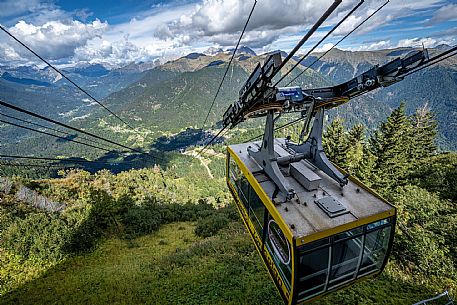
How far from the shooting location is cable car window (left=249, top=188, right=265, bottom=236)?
6.48 m

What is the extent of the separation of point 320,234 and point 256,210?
239 cm

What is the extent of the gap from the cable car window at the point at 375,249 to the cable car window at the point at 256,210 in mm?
2526

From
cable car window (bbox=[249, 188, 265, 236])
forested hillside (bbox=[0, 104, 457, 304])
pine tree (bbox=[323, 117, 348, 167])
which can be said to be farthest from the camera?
pine tree (bbox=[323, 117, 348, 167])

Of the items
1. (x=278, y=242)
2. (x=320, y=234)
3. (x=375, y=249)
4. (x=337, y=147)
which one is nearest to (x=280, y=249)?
(x=278, y=242)

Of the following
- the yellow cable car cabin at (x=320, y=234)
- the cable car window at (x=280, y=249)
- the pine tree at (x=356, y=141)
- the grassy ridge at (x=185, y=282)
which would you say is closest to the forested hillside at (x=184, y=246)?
the grassy ridge at (x=185, y=282)

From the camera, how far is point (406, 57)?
14.9 ft

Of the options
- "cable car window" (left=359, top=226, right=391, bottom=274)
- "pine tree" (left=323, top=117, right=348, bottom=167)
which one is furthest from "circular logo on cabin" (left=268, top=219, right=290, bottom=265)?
"pine tree" (left=323, top=117, right=348, bottom=167)

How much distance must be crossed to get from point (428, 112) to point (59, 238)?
38391 millimetres

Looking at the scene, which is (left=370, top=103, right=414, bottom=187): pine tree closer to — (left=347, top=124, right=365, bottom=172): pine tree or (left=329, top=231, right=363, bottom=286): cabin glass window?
(left=347, top=124, right=365, bottom=172): pine tree

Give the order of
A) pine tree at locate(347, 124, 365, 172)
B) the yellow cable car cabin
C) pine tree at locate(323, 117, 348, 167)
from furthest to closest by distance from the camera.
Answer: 1. pine tree at locate(347, 124, 365, 172)
2. pine tree at locate(323, 117, 348, 167)
3. the yellow cable car cabin

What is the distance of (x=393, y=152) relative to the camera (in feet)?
67.7

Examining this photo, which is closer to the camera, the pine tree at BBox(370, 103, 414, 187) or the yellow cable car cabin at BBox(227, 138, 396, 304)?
the yellow cable car cabin at BBox(227, 138, 396, 304)

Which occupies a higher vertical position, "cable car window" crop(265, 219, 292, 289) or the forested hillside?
"cable car window" crop(265, 219, 292, 289)

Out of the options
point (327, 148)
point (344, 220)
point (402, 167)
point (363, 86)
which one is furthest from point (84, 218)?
point (402, 167)
